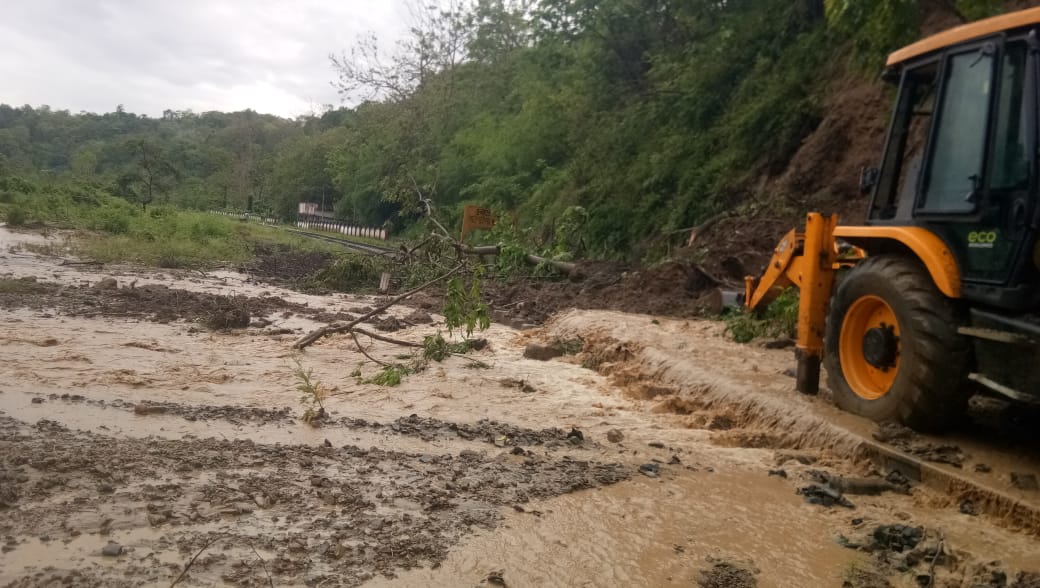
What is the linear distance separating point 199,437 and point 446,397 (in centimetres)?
265

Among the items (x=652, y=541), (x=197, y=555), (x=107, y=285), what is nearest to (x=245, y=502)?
(x=197, y=555)

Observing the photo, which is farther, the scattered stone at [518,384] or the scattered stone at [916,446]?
the scattered stone at [518,384]

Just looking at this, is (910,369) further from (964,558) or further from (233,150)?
(233,150)

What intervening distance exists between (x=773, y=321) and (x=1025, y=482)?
5.36m

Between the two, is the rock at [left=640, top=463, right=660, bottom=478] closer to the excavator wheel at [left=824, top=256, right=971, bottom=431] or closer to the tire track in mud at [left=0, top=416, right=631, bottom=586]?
the tire track in mud at [left=0, top=416, right=631, bottom=586]

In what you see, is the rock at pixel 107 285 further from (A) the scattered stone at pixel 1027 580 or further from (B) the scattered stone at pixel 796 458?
(A) the scattered stone at pixel 1027 580

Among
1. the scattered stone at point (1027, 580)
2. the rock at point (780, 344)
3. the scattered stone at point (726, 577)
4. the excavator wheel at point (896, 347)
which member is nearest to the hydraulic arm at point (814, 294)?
the excavator wheel at point (896, 347)

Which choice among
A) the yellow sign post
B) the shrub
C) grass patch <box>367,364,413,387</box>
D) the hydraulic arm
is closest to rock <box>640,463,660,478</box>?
the hydraulic arm

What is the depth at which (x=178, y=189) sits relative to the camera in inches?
2376

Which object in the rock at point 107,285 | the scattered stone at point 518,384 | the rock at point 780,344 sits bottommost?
the rock at point 107,285

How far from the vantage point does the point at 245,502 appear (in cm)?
433

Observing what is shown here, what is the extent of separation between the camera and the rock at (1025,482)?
4691 millimetres

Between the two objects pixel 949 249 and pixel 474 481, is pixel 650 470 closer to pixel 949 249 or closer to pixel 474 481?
pixel 474 481

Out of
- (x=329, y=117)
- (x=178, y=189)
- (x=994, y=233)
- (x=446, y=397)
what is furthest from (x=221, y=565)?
(x=329, y=117)
